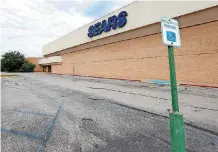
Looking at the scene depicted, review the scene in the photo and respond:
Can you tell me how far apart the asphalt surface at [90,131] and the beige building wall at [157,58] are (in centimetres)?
694

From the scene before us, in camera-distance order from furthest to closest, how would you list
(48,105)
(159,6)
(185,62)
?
(159,6)
(185,62)
(48,105)

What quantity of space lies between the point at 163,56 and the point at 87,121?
9.74 m

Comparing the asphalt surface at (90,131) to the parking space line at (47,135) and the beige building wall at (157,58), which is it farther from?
the beige building wall at (157,58)

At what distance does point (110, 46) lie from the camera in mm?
20156

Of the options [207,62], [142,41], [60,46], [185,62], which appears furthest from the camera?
[60,46]

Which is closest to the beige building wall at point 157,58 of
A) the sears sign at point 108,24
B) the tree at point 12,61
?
the sears sign at point 108,24

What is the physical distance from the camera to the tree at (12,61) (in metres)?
47.9

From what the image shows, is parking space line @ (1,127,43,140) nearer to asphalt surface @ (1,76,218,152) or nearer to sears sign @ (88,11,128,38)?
asphalt surface @ (1,76,218,152)

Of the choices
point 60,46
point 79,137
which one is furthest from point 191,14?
point 60,46

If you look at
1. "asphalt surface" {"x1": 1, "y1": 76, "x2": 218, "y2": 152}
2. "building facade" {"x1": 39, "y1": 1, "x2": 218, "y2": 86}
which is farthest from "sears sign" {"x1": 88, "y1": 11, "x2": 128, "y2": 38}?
"asphalt surface" {"x1": 1, "y1": 76, "x2": 218, "y2": 152}

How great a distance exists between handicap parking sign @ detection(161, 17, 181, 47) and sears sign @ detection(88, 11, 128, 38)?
14.9 meters

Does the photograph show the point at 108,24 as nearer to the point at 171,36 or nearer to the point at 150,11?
the point at 150,11

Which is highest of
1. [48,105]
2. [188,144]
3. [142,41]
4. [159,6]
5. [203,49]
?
[159,6]

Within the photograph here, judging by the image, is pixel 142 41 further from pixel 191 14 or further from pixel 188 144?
pixel 188 144
